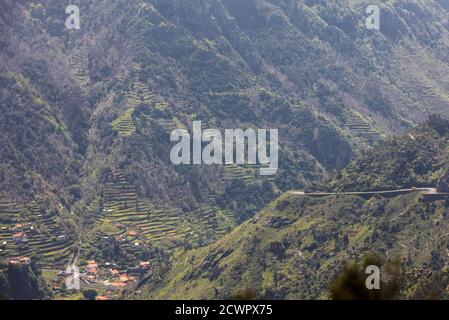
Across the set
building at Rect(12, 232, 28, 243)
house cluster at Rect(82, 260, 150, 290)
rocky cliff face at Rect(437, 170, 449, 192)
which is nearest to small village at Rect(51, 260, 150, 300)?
house cluster at Rect(82, 260, 150, 290)

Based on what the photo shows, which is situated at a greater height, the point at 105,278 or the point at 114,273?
the point at 114,273

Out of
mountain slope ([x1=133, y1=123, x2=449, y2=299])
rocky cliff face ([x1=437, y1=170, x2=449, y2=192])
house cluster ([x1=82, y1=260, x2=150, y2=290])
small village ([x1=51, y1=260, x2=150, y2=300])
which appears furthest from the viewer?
house cluster ([x1=82, y1=260, x2=150, y2=290])

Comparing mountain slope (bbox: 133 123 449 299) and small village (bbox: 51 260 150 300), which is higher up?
mountain slope (bbox: 133 123 449 299)

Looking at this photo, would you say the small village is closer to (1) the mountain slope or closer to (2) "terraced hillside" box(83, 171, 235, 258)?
(2) "terraced hillside" box(83, 171, 235, 258)

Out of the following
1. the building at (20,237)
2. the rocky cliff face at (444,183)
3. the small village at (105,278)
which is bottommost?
the small village at (105,278)

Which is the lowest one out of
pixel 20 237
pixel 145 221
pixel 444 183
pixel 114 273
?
pixel 114 273

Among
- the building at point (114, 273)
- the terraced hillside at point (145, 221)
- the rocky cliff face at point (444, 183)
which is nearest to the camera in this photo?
the rocky cliff face at point (444, 183)

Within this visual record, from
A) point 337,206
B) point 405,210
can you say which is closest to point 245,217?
point 337,206

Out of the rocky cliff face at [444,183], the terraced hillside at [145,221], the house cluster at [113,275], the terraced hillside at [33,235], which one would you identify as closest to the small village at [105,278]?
the house cluster at [113,275]

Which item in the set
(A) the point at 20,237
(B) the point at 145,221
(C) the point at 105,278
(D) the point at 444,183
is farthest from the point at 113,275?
(D) the point at 444,183

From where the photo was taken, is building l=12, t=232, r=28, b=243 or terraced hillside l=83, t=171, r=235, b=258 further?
terraced hillside l=83, t=171, r=235, b=258

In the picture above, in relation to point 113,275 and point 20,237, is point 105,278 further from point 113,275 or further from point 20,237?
point 20,237

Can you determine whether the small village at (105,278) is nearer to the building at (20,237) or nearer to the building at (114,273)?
the building at (114,273)
